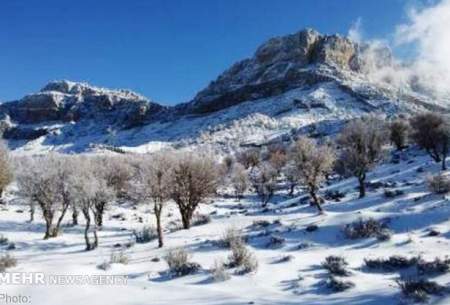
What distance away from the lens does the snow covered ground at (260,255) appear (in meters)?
12.8

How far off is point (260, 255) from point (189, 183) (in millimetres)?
17406

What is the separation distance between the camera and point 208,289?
13.7 metres

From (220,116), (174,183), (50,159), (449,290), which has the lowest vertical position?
(449,290)

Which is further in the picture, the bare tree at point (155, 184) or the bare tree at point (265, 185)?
the bare tree at point (265, 185)

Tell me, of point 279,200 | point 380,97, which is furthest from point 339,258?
point 380,97

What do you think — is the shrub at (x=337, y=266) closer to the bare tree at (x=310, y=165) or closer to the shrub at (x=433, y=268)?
the shrub at (x=433, y=268)

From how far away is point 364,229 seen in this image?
22203mm

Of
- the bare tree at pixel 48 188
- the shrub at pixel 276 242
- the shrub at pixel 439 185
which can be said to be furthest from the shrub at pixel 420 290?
the bare tree at pixel 48 188

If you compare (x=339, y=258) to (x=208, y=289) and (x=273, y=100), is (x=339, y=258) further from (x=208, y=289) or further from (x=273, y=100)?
(x=273, y=100)

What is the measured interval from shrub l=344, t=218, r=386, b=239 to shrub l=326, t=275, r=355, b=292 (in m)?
8.84

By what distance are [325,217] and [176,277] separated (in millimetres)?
14364

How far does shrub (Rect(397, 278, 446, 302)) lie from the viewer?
11.0 meters

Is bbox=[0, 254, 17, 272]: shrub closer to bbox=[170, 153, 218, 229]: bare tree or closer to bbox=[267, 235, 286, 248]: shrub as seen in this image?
bbox=[267, 235, 286, 248]: shrub

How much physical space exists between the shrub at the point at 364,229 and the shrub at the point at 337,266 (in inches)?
220
